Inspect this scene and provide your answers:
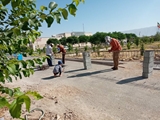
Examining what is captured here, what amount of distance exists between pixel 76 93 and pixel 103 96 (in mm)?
918

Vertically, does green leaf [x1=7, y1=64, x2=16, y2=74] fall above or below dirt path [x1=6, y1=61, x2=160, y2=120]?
above

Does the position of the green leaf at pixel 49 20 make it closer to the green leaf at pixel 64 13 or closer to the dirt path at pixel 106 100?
the green leaf at pixel 64 13

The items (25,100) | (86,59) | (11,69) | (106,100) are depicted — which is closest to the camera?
(25,100)

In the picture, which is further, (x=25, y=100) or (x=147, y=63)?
(x=147, y=63)

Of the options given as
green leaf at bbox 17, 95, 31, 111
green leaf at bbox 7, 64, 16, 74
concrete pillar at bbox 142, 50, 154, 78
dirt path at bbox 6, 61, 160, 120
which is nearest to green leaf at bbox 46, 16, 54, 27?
green leaf at bbox 7, 64, 16, 74

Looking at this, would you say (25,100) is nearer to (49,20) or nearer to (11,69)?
(11,69)


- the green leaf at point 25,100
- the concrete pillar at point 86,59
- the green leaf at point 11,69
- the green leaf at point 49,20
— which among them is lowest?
the concrete pillar at point 86,59

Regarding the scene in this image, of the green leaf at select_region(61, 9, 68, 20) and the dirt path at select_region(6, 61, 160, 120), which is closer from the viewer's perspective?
the green leaf at select_region(61, 9, 68, 20)

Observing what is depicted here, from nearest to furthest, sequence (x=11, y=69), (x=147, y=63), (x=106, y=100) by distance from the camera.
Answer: (x=11, y=69)
(x=106, y=100)
(x=147, y=63)

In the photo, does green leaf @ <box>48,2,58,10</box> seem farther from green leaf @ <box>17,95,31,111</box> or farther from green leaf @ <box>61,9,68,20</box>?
green leaf @ <box>17,95,31,111</box>

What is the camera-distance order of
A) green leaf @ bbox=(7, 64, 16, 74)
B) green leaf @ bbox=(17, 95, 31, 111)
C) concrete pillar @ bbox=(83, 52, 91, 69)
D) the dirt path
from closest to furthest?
green leaf @ bbox=(17, 95, 31, 111), green leaf @ bbox=(7, 64, 16, 74), the dirt path, concrete pillar @ bbox=(83, 52, 91, 69)

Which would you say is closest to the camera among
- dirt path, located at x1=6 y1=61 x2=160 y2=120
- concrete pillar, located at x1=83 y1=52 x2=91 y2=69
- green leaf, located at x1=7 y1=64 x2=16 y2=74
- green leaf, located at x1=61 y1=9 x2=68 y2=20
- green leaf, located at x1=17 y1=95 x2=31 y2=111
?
green leaf, located at x1=17 y1=95 x2=31 y2=111

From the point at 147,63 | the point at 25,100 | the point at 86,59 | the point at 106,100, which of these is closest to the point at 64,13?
the point at 25,100

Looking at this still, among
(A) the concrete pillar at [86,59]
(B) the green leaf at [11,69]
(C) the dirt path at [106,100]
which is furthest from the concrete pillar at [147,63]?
(B) the green leaf at [11,69]
